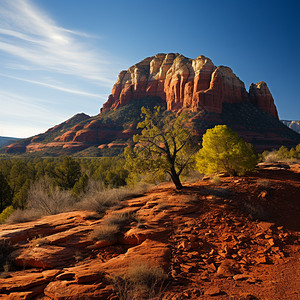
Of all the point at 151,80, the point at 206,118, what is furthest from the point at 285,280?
the point at 151,80

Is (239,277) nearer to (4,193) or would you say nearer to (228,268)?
(228,268)

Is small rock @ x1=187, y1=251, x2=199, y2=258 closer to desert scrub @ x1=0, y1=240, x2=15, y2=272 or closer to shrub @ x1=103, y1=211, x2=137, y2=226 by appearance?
shrub @ x1=103, y1=211, x2=137, y2=226

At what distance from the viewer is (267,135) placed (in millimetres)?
76438

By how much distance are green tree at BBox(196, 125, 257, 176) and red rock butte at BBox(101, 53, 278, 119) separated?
223 feet

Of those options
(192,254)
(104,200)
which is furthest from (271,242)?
(104,200)

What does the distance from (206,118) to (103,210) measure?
75.5 metres

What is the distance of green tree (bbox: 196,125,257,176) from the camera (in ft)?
45.0

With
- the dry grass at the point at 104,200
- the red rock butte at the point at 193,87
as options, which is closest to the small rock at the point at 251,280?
the dry grass at the point at 104,200

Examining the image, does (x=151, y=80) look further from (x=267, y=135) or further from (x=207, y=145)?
(x=207, y=145)

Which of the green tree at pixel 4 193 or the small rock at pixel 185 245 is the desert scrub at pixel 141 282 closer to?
the small rock at pixel 185 245

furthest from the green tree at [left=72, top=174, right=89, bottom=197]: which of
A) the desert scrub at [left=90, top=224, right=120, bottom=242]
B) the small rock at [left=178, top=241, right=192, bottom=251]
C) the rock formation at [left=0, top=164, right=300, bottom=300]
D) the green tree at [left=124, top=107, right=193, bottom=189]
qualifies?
the small rock at [left=178, top=241, right=192, bottom=251]

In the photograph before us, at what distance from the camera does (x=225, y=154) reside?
13.7m

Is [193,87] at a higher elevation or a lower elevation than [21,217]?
higher

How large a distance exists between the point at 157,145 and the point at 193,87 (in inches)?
3605
